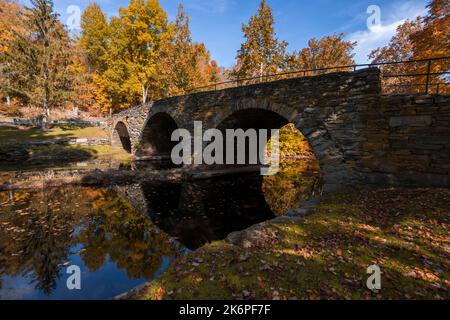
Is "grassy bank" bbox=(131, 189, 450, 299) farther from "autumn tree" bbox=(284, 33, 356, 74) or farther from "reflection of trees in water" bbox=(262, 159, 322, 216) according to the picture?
"autumn tree" bbox=(284, 33, 356, 74)

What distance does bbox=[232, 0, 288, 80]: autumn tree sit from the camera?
922 inches

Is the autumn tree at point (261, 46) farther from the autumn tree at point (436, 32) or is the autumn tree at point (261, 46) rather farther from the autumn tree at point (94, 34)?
the autumn tree at point (94, 34)

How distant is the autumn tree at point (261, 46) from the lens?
2342cm

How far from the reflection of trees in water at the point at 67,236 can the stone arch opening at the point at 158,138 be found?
43.6 ft

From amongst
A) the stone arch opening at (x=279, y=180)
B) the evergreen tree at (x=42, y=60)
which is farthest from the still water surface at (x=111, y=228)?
the evergreen tree at (x=42, y=60)

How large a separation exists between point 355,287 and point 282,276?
44.2 inches

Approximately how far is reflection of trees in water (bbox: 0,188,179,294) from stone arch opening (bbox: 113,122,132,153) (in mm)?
19030

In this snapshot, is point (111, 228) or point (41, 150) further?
point (41, 150)

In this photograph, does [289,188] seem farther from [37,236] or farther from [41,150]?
[41,150]

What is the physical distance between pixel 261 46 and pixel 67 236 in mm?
24359

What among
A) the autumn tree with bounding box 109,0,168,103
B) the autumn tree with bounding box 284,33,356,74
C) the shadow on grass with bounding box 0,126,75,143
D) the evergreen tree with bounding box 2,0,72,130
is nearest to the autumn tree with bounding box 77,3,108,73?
the autumn tree with bounding box 109,0,168,103

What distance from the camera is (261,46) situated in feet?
79.0

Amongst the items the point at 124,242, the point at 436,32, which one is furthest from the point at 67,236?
the point at 436,32

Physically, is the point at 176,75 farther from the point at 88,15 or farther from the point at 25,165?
the point at 88,15
